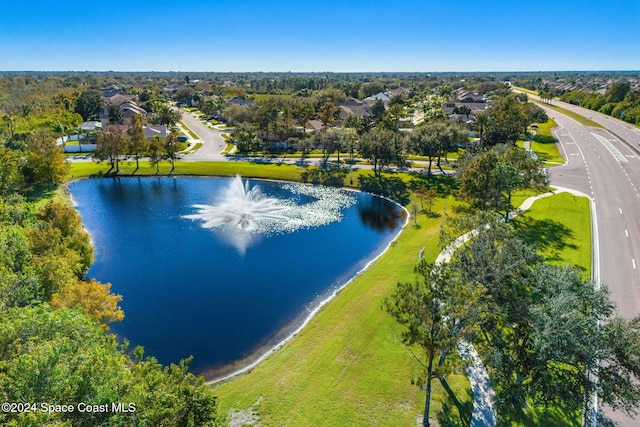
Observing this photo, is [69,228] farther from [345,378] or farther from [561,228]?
[561,228]

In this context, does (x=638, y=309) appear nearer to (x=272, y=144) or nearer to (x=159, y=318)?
(x=159, y=318)

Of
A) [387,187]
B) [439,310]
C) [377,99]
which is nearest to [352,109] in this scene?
[377,99]

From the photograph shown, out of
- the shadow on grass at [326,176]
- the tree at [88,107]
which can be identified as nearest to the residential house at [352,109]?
the shadow on grass at [326,176]

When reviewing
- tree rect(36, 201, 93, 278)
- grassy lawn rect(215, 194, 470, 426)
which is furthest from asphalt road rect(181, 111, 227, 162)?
grassy lawn rect(215, 194, 470, 426)

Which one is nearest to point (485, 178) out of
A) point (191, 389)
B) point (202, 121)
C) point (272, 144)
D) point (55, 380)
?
point (191, 389)

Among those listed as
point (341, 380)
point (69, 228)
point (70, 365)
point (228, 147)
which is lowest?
point (341, 380)

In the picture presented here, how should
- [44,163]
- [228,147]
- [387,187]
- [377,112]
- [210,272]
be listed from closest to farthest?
[210,272]
[44,163]
[387,187]
[228,147]
[377,112]
